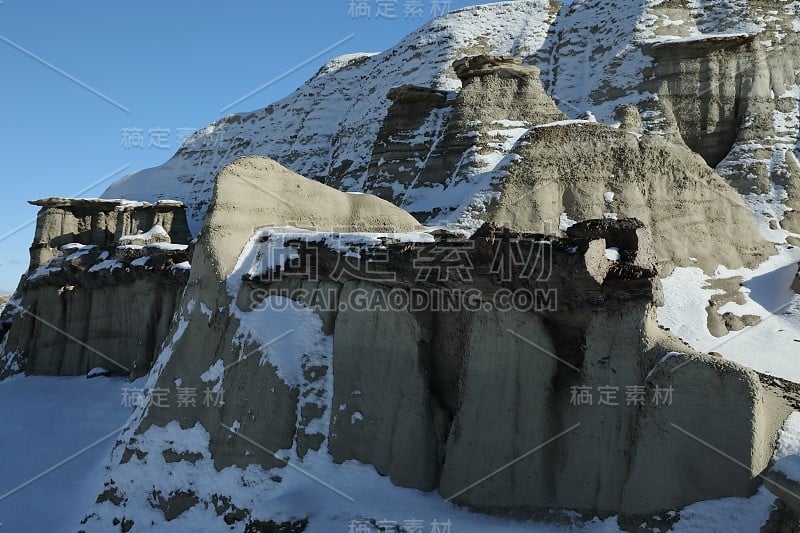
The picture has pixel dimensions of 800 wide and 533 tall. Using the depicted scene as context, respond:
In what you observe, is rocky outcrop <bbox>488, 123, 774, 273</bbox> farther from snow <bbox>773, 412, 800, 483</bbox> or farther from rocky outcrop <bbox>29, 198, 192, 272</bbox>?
rocky outcrop <bbox>29, 198, 192, 272</bbox>

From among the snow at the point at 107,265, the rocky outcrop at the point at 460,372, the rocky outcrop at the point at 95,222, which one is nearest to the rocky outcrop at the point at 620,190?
the rocky outcrop at the point at 460,372

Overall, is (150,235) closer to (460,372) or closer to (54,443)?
(54,443)

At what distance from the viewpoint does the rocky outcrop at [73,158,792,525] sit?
941cm

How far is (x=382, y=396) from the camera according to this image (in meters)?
12.4

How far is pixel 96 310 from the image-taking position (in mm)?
29328

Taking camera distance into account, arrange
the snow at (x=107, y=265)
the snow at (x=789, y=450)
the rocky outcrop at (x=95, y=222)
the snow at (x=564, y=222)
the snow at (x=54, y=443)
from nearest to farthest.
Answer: the snow at (x=789, y=450) < the snow at (x=54, y=443) < the snow at (x=564, y=222) < the snow at (x=107, y=265) < the rocky outcrop at (x=95, y=222)

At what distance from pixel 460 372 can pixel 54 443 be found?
1422 cm

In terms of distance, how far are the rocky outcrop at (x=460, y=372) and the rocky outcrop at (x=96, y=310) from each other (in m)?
10.3

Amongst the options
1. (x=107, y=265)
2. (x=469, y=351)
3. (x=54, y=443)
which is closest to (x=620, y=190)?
(x=469, y=351)

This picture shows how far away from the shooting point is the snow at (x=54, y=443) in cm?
1511

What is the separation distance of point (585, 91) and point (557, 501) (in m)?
36.9

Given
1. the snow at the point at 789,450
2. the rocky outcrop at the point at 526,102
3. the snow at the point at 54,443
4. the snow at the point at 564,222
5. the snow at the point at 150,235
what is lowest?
the snow at the point at 54,443

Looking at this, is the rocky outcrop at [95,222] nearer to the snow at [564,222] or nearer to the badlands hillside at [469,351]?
the badlands hillside at [469,351]

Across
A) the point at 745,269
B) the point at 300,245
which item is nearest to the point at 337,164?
the point at 745,269
